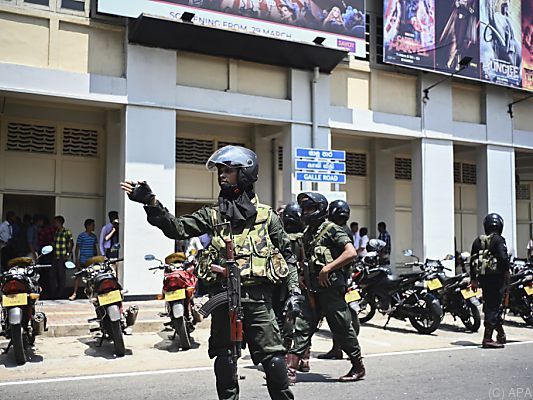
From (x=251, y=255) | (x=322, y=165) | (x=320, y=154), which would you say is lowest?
(x=251, y=255)

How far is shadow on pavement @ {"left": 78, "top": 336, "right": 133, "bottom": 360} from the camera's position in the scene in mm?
7320

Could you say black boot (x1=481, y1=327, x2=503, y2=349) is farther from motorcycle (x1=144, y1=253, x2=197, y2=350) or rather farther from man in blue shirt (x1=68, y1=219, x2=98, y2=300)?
man in blue shirt (x1=68, y1=219, x2=98, y2=300)

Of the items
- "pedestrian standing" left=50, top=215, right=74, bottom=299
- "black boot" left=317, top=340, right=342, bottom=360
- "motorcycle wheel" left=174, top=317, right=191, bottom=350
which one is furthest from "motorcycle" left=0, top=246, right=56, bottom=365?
"pedestrian standing" left=50, top=215, right=74, bottom=299

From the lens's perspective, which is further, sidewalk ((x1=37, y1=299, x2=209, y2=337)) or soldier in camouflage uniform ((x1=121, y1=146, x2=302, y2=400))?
sidewalk ((x1=37, y1=299, x2=209, y2=337))

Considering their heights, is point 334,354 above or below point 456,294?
below

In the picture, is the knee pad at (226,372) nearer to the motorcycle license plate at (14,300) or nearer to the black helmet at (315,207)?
the black helmet at (315,207)

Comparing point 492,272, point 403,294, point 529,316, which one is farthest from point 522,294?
point 492,272

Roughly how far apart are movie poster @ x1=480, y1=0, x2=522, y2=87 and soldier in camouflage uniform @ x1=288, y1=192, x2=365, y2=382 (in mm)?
10519

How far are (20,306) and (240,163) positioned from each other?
3.94m

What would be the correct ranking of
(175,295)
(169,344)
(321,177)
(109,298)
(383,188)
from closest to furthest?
(109,298) < (175,295) < (169,344) < (321,177) < (383,188)

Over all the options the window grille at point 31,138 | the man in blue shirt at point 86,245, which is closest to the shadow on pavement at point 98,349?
the man in blue shirt at point 86,245

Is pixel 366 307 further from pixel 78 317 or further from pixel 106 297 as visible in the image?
pixel 106 297

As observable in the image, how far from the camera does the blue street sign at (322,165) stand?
465 inches

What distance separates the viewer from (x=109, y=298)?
713 centimetres
